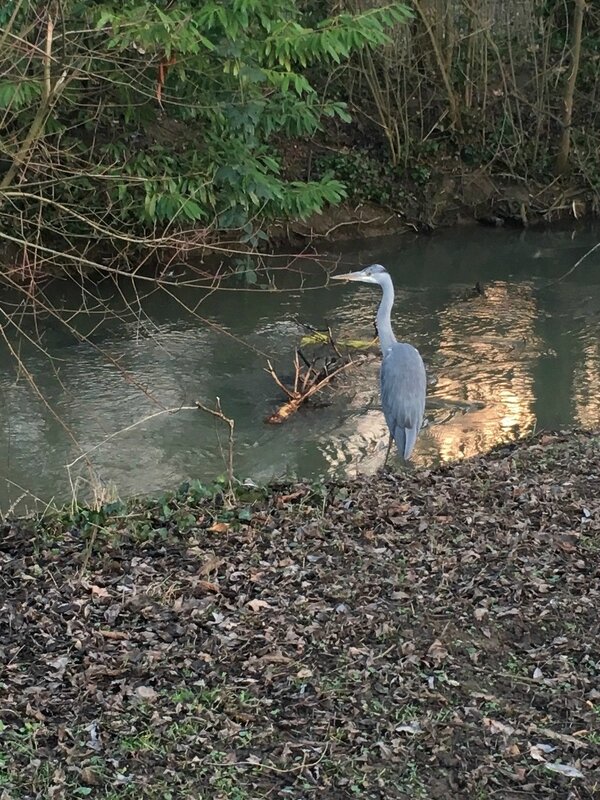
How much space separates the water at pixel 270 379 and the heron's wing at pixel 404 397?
20.9 inches

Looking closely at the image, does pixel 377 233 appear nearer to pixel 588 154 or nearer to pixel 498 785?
pixel 588 154

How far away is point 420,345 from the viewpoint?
Answer: 39.5 ft

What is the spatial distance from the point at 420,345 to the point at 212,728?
8.69 m

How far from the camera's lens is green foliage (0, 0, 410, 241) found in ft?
24.1

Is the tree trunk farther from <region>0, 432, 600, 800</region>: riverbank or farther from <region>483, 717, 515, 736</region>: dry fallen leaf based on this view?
<region>483, 717, 515, 736</region>: dry fallen leaf

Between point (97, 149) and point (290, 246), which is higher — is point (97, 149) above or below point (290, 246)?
above

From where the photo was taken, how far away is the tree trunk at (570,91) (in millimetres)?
17438

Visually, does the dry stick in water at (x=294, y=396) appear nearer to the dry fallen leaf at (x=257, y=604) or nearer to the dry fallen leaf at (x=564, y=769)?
the dry fallen leaf at (x=257, y=604)

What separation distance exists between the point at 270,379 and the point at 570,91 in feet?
34.3

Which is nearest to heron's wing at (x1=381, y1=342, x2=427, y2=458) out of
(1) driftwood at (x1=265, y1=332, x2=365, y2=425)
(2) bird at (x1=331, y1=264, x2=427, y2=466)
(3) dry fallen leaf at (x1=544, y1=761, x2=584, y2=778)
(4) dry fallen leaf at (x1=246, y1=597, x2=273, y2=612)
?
(2) bird at (x1=331, y1=264, x2=427, y2=466)

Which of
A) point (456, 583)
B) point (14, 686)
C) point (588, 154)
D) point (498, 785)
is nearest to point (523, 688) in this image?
point (498, 785)

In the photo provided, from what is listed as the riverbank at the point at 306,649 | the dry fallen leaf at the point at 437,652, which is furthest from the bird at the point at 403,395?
the dry fallen leaf at the point at 437,652

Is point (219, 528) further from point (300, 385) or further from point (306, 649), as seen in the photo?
point (300, 385)

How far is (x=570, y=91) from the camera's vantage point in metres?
18.0
